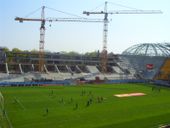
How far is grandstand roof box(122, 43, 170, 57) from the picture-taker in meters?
Result: 123

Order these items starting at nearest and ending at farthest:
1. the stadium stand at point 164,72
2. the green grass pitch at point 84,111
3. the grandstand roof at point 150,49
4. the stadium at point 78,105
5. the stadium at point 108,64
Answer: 1. the green grass pitch at point 84,111
2. the stadium at point 78,105
3. the stadium stand at point 164,72
4. the stadium at point 108,64
5. the grandstand roof at point 150,49

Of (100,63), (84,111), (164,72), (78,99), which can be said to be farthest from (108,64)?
(84,111)

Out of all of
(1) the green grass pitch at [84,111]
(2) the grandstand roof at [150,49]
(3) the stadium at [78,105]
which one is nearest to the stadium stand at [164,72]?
(3) the stadium at [78,105]

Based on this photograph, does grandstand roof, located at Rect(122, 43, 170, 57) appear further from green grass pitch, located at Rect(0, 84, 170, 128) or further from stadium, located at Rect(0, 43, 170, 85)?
green grass pitch, located at Rect(0, 84, 170, 128)

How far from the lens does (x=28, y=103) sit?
51062 mm

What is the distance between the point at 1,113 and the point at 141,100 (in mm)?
29797

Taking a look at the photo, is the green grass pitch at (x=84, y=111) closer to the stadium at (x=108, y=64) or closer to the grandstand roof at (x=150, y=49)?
the stadium at (x=108, y=64)

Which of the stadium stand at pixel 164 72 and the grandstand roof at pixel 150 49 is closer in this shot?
the stadium stand at pixel 164 72

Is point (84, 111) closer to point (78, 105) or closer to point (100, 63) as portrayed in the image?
point (78, 105)

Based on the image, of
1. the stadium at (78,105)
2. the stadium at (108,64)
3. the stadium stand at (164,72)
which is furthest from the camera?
the stadium at (108,64)

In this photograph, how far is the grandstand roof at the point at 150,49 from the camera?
12268cm

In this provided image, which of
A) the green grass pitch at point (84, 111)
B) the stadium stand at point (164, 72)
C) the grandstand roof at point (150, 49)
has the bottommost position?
the green grass pitch at point (84, 111)

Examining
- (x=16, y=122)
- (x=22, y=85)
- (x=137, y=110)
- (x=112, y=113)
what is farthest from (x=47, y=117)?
(x=22, y=85)

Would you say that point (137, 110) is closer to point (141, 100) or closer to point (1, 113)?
point (141, 100)
